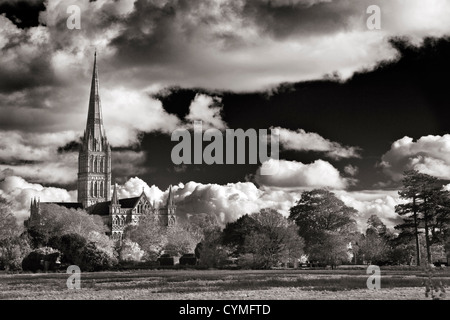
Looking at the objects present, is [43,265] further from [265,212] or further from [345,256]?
[345,256]

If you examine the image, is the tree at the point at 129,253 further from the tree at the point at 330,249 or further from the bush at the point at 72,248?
the tree at the point at 330,249

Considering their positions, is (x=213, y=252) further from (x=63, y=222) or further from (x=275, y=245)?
(x=63, y=222)

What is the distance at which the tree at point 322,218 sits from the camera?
7462 centimetres

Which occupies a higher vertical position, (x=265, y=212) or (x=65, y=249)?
(x=265, y=212)

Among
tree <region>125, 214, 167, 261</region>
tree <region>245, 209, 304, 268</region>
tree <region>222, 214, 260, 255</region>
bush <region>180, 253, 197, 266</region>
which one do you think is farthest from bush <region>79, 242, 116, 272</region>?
tree <region>125, 214, 167, 261</region>

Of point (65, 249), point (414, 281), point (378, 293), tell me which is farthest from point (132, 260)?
point (378, 293)

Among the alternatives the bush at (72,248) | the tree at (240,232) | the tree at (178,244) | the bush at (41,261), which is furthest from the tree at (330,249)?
the tree at (178,244)

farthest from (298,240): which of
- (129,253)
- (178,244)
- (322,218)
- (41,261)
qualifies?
(178,244)

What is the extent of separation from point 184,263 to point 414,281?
1899 inches

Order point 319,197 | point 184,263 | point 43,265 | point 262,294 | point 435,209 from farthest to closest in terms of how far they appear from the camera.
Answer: point 184,263
point 319,197
point 43,265
point 435,209
point 262,294

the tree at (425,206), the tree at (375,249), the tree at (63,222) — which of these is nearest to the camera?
the tree at (425,206)
